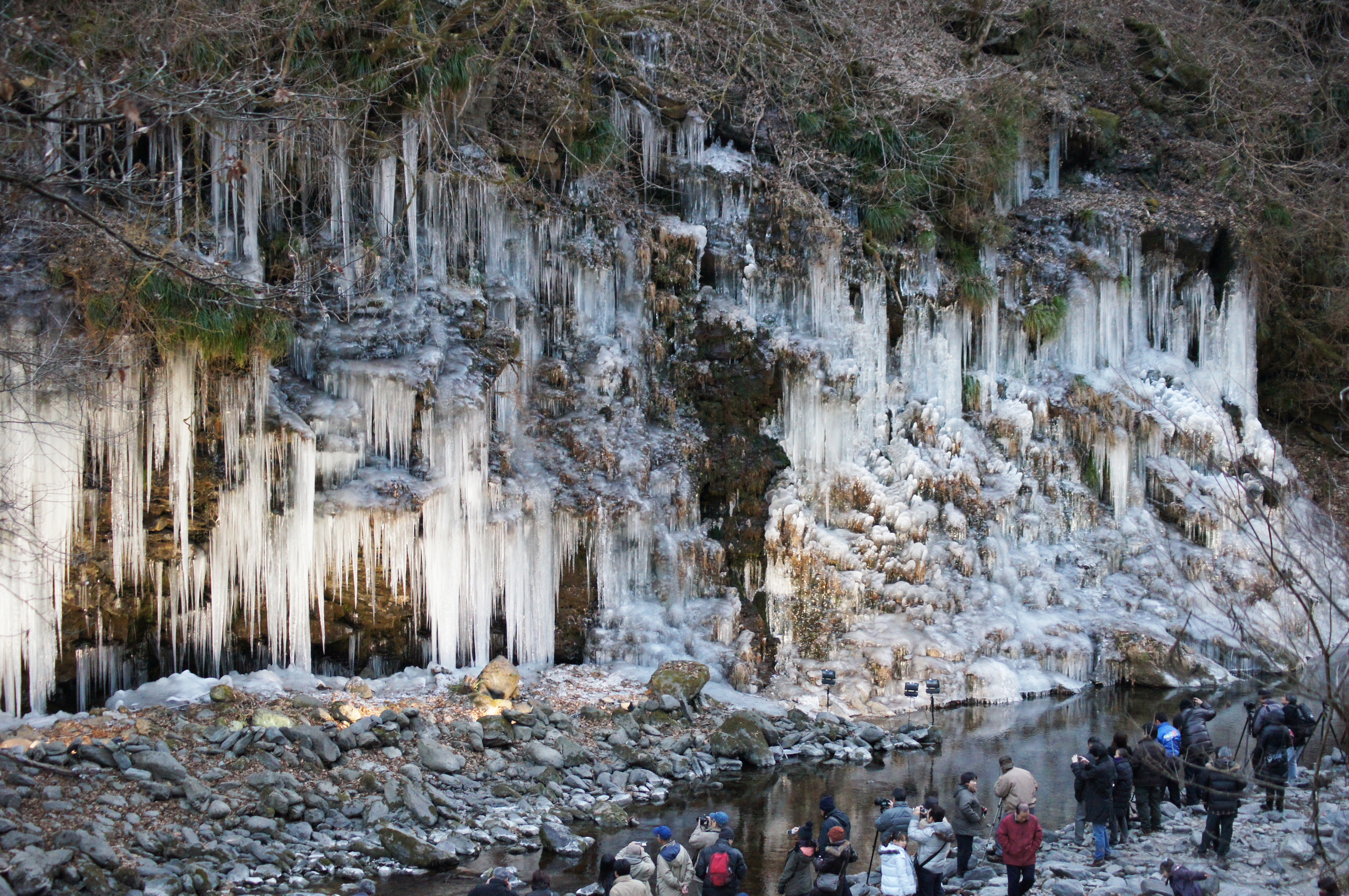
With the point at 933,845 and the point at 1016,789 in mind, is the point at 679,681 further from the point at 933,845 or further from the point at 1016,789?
the point at 933,845

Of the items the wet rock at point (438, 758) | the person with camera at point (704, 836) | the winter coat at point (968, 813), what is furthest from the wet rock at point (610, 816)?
the winter coat at point (968, 813)

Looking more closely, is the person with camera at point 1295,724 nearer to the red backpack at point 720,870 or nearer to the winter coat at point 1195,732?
the winter coat at point 1195,732

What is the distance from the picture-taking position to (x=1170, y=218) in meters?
22.2

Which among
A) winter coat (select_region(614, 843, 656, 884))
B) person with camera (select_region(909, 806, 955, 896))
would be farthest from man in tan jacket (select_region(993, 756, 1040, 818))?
winter coat (select_region(614, 843, 656, 884))

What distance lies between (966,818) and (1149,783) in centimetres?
215

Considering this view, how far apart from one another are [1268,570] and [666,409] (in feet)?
34.5

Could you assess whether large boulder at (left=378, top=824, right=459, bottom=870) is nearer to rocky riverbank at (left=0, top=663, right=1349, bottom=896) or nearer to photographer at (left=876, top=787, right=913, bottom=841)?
rocky riverbank at (left=0, top=663, right=1349, bottom=896)

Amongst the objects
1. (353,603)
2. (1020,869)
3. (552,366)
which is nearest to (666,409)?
(552,366)

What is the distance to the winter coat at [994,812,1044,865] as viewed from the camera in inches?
326

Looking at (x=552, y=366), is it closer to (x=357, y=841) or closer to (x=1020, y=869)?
(x=357, y=841)

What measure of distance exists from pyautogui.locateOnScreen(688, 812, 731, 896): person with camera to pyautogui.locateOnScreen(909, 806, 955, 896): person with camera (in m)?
1.44

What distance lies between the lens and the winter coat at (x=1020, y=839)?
8.28 metres

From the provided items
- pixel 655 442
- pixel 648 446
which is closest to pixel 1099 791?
pixel 648 446

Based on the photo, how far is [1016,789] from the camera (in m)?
8.70
